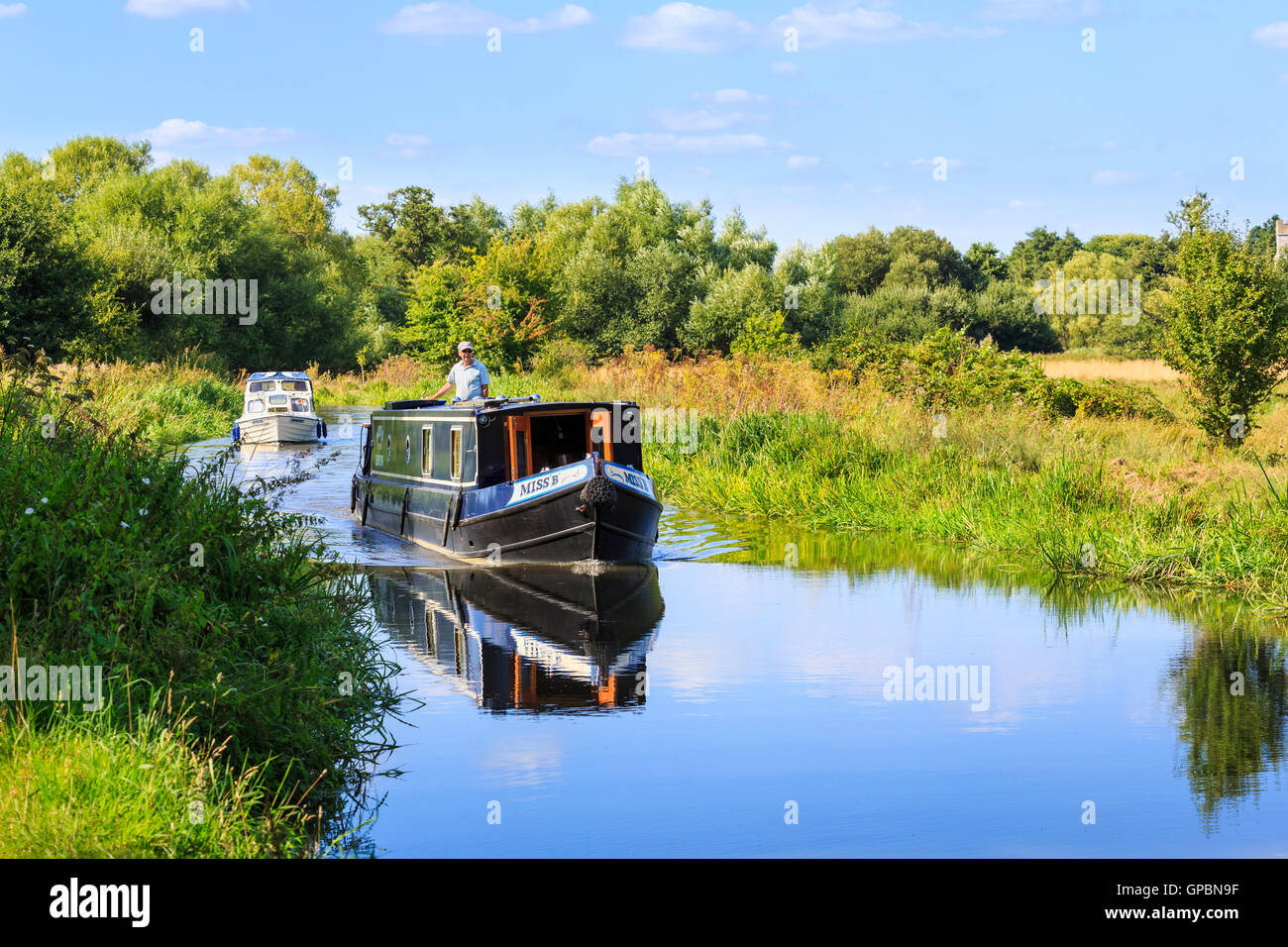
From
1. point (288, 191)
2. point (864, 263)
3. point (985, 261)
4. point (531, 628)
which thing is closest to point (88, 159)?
point (288, 191)

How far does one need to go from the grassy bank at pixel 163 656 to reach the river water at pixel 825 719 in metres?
0.49

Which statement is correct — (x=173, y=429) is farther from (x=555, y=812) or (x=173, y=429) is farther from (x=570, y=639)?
(x=555, y=812)

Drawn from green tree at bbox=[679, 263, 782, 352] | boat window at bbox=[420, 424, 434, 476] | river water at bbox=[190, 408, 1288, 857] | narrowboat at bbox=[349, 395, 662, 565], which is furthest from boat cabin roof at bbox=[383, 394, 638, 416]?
green tree at bbox=[679, 263, 782, 352]

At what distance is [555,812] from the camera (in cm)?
627

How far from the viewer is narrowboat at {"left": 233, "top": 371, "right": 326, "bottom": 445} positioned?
3272 centimetres

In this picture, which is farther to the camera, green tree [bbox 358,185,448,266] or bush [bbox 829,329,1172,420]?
green tree [bbox 358,185,448,266]

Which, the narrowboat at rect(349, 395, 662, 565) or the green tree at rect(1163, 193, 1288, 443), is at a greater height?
the green tree at rect(1163, 193, 1288, 443)

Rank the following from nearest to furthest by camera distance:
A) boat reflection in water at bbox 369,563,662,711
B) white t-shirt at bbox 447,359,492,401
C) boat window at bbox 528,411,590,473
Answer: boat reflection in water at bbox 369,563,662,711, boat window at bbox 528,411,590,473, white t-shirt at bbox 447,359,492,401

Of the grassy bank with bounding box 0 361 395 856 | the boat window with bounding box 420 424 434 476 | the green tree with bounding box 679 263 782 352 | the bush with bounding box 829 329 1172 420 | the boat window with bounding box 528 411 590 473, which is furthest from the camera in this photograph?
the green tree with bounding box 679 263 782 352

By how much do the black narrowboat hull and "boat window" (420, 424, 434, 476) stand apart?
71 centimetres

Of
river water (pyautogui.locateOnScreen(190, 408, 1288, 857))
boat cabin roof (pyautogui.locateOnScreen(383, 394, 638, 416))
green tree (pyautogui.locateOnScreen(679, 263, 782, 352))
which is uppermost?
green tree (pyautogui.locateOnScreen(679, 263, 782, 352))

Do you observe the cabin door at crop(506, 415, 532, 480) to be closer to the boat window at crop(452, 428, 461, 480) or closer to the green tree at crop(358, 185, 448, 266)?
the boat window at crop(452, 428, 461, 480)

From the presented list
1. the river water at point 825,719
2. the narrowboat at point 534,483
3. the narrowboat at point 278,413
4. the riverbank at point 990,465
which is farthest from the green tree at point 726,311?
the river water at point 825,719
